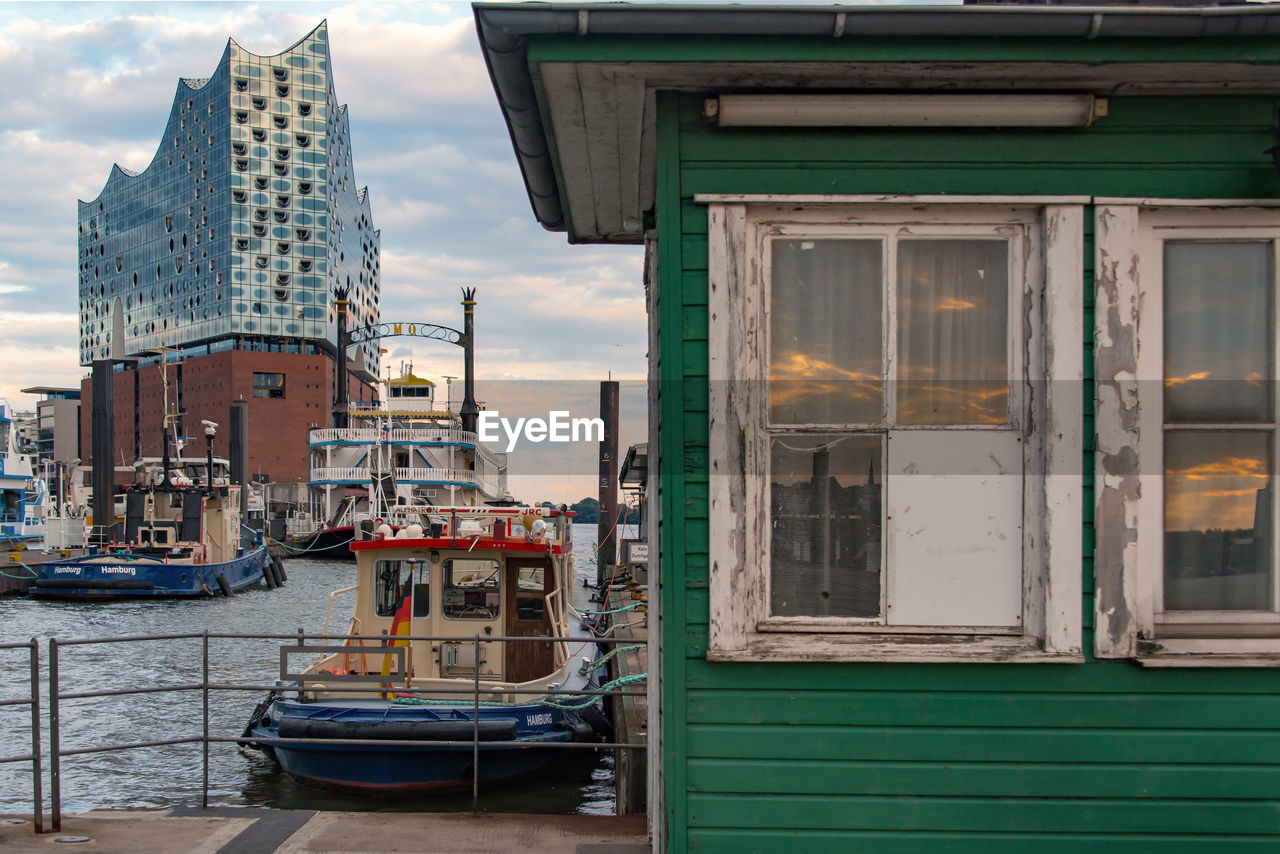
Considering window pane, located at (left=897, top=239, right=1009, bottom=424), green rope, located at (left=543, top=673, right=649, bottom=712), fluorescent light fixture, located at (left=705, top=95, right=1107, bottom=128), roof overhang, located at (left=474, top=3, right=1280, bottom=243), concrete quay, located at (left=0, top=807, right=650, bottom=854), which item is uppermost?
roof overhang, located at (left=474, top=3, right=1280, bottom=243)

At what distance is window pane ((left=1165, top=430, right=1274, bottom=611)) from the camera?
14.4 feet

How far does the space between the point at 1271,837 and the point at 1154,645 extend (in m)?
0.96

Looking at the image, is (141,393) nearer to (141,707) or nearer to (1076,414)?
(141,707)

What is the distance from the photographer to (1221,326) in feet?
14.5

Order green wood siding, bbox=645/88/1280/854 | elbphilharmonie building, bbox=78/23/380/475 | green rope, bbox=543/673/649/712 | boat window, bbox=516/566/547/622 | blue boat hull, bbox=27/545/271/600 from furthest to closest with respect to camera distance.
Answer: elbphilharmonie building, bbox=78/23/380/475 → blue boat hull, bbox=27/545/271/600 → boat window, bbox=516/566/547/622 → green rope, bbox=543/673/649/712 → green wood siding, bbox=645/88/1280/854

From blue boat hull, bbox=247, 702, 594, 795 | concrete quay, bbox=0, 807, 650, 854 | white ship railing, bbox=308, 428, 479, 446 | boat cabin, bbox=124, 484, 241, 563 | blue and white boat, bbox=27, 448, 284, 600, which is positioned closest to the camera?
concrete quay, bbox=0, 807, 650, 854

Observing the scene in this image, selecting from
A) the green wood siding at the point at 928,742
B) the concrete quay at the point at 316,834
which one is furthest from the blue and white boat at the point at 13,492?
the green wood siding at the point at 928,742

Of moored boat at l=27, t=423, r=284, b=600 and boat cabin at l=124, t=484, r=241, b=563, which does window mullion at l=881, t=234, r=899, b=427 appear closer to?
moored boat at l=27, t=423, r=284, b=600

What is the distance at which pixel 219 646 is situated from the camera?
90.9 feet

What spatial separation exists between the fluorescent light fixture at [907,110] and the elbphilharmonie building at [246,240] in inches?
3975

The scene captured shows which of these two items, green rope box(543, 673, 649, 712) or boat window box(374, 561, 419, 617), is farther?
boat window box(374, 561, 419, 617)

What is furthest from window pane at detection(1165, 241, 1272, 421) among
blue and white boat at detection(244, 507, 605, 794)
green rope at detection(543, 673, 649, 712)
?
blue and white boat at detection(244, 507, 605, 794)

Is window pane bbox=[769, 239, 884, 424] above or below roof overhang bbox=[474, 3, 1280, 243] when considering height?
below

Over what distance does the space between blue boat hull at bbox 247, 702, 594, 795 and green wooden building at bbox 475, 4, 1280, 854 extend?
26.5 feet
